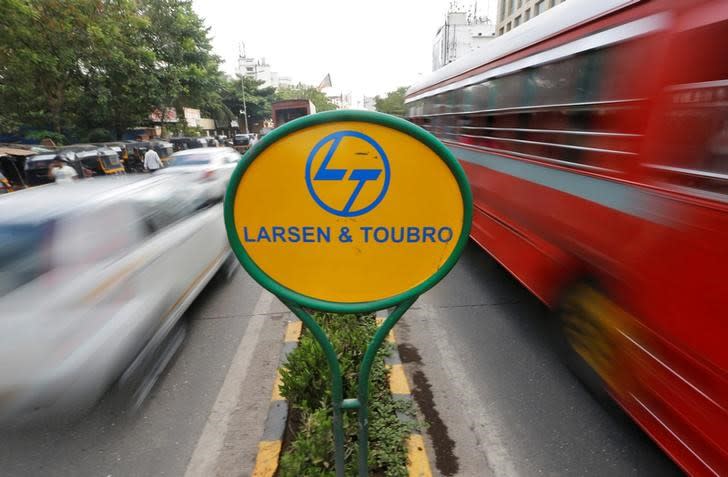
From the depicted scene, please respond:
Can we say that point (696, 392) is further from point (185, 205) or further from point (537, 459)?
point (185, 205)

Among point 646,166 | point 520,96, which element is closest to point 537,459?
point 646,166

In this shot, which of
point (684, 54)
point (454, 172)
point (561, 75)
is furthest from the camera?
point (561, 75)

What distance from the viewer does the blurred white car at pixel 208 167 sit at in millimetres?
5024

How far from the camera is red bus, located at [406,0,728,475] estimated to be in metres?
1.75

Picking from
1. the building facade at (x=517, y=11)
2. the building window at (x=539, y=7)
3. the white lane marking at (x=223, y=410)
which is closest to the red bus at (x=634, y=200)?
the white lane marking at (x=223, y=410)

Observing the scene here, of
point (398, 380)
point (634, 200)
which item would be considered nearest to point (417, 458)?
point (398, 380)

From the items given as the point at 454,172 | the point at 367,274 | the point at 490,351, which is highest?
the point at 454,172

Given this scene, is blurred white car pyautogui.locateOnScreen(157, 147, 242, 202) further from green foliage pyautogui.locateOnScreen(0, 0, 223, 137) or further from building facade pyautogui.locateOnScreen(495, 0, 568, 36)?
building facade pyautogui.locateOnScreen(495, 0, 568, 36)

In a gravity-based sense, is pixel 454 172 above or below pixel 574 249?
above

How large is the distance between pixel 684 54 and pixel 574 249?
Result: 1.29 meters

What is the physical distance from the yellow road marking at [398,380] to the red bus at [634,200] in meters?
1.23

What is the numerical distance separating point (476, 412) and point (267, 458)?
4.23ft

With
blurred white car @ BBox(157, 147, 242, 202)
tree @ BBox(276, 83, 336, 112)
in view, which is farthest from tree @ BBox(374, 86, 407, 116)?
blurred white car @ BBox(157, 147, 242, 202)

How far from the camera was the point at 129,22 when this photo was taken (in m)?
15.5
